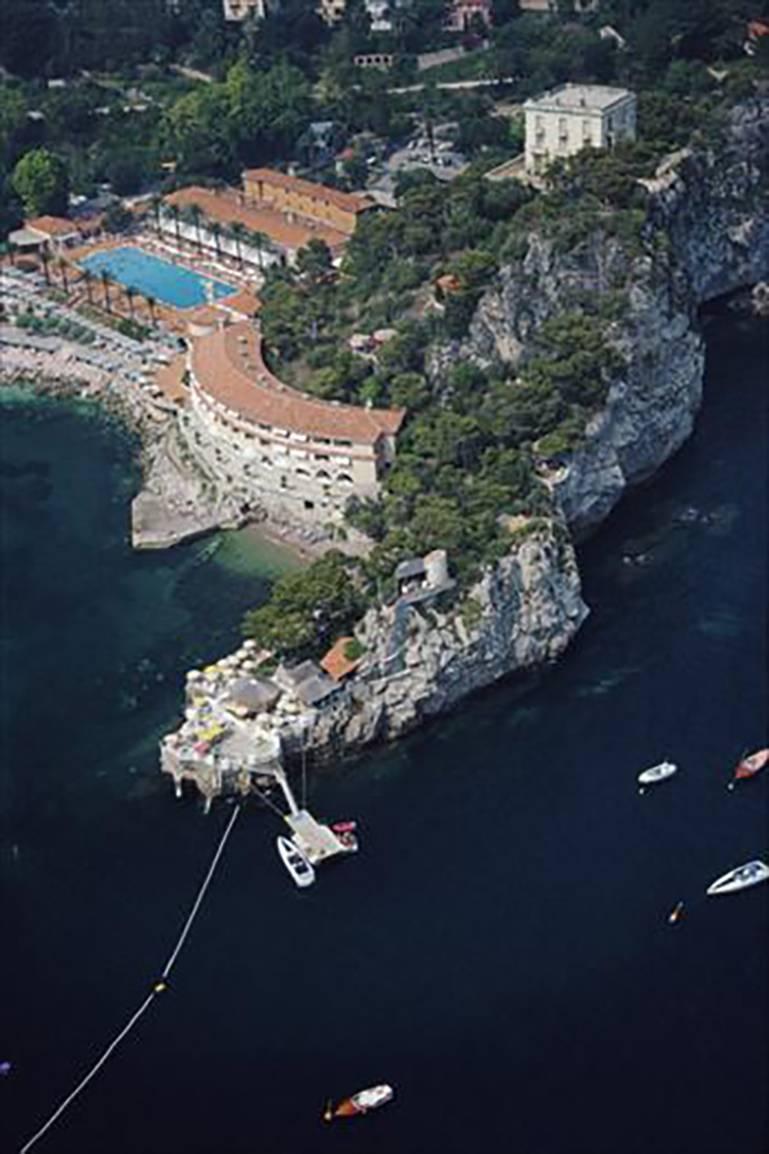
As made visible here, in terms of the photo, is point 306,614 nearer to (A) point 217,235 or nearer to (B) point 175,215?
(A) point 217,235

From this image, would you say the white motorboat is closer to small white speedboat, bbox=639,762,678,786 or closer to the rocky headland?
the rocky headland

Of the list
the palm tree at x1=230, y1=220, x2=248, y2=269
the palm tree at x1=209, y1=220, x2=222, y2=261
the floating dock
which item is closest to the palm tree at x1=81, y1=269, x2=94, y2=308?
the palm tree at x1=209, y1=220, x2=222, y2=261

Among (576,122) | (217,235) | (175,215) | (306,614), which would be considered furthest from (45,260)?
(306,614)

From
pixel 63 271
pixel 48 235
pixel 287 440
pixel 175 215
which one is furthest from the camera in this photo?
pixel 175 215

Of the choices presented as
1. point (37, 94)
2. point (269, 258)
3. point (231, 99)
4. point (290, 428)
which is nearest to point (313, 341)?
point (290, 428)

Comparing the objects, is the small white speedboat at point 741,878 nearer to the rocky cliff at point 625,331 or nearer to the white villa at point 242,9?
the rocky cliff at point 625,331

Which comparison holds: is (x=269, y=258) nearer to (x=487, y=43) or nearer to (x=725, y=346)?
(x=725, y=346)
